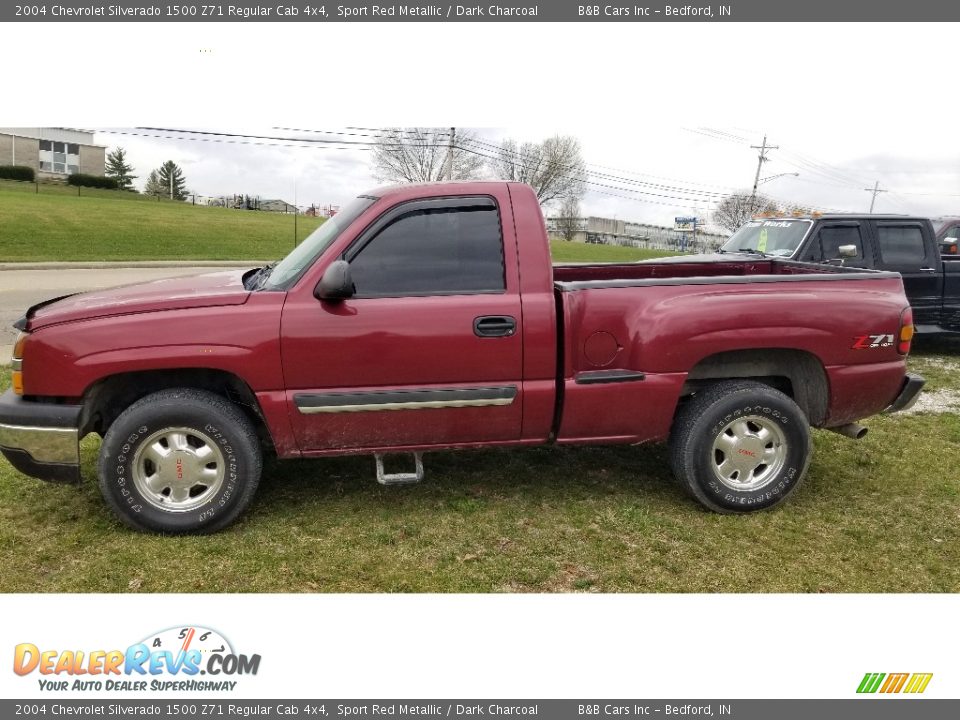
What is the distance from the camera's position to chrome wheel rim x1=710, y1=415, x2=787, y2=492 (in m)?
4.17

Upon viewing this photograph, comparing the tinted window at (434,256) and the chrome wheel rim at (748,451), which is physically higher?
the tinted window at (434,256)

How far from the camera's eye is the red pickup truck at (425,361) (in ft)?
12.2

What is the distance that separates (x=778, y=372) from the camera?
432 cm

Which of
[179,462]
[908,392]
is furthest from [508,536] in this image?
[908,392]

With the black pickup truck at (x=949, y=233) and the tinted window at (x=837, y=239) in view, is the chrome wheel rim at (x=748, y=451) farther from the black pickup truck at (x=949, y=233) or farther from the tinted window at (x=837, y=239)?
the black pickup truck at (x=949, y=233)

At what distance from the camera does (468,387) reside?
3891mm

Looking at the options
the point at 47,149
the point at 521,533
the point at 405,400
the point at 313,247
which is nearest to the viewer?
the point at 405,400

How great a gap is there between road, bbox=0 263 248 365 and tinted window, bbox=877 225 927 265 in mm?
8877

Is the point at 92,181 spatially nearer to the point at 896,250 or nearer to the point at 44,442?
the point at 896,250

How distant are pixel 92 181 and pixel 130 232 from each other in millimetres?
26270

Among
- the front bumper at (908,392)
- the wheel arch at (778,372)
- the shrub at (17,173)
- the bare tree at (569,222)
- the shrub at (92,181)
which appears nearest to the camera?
the wheel arch at (778,372)

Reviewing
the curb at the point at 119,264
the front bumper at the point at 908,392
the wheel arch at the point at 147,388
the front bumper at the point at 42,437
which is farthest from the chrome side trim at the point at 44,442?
the curb at the point at 119,264

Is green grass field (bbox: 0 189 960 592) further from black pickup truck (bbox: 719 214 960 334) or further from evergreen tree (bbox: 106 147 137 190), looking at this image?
evergreen tree (bbox: 106 147 137 190)

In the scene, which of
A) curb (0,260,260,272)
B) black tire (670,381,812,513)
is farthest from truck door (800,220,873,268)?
curb (0,260,260,272)
